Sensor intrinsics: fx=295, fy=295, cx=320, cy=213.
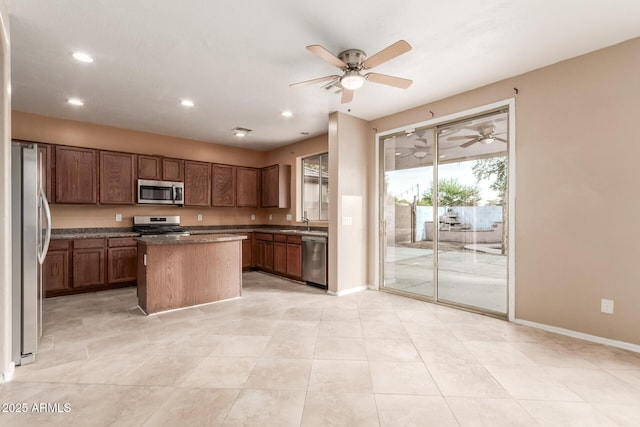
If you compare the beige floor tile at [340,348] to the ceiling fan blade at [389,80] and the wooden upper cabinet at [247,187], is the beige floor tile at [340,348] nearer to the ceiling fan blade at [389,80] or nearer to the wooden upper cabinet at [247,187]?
the ceiling fan blade at [389,80]

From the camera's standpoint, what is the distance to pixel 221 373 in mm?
2266

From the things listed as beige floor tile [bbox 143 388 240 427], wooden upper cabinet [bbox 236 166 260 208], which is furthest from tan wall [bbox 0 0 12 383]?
wooden upper cabinet [bbox 236 166 260 208]

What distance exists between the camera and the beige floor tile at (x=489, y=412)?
1.72m

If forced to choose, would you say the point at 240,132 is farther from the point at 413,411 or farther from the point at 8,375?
the point at 413,411

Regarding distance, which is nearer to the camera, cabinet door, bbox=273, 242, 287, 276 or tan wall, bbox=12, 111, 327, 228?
tan wall, bbox=12, 111, 327, 228

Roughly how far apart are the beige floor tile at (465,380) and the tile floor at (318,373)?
0.5 inches

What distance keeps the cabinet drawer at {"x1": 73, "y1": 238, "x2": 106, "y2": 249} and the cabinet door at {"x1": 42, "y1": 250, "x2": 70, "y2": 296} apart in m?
0.15

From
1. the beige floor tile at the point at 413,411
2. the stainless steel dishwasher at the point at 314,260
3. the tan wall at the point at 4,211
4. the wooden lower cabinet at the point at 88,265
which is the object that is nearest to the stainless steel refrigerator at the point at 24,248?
the tan wall at the point at 4,211

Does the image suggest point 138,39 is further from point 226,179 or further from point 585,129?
point 585,129

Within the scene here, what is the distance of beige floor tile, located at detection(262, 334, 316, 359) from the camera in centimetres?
256

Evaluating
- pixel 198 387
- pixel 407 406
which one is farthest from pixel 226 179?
pixel 407 406

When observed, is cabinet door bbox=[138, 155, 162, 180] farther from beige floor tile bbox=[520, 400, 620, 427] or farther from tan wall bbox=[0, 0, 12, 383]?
beige floor tile bbox=[520, 400, 620, 427]

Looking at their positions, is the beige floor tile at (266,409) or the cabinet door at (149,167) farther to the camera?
the cabinet door at (149,167)

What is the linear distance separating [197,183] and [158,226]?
110cm
